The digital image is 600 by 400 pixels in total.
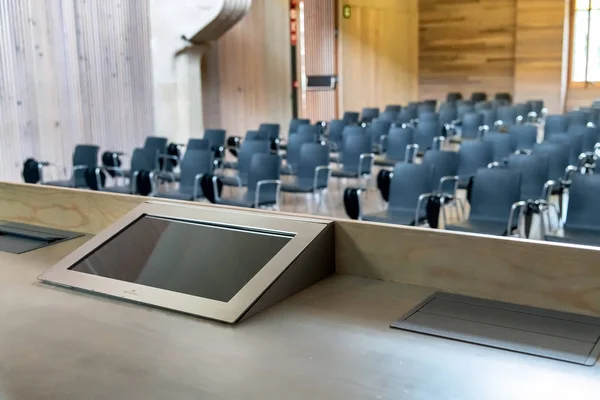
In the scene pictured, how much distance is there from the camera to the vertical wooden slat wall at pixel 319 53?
50.5 ft

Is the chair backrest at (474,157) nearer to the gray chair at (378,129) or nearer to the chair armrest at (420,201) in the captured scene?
the chair armrest at (420,201)

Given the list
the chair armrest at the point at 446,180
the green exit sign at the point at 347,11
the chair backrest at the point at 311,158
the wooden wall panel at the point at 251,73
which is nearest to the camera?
the chair armrest at the point at 446,180

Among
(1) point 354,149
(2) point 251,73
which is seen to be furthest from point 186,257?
(2) point 251,73

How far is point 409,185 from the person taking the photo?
5.88 metres

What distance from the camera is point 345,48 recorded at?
16.6 meters

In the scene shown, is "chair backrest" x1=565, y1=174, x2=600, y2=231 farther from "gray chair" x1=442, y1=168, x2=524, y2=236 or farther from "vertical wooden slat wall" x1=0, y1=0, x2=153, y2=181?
"vertical wooden slat wall" x1=0, y1=0, x2=153, y2=181

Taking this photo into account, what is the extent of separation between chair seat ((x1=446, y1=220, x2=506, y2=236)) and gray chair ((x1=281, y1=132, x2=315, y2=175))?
9.90ft

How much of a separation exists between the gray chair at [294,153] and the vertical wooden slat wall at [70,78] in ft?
10.6

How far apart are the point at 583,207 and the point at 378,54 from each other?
1352 cm

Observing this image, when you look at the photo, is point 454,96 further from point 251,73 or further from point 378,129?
point 378,129

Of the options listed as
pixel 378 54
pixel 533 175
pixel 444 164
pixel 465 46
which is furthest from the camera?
pixel 465 46

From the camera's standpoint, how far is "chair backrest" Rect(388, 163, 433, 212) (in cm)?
583

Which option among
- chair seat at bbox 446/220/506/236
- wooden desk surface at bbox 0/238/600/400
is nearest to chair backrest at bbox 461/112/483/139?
chair seat at bbox 446/220/506/236

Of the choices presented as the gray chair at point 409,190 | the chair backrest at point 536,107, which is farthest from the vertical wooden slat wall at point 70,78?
the chair backrest at point 536,107
